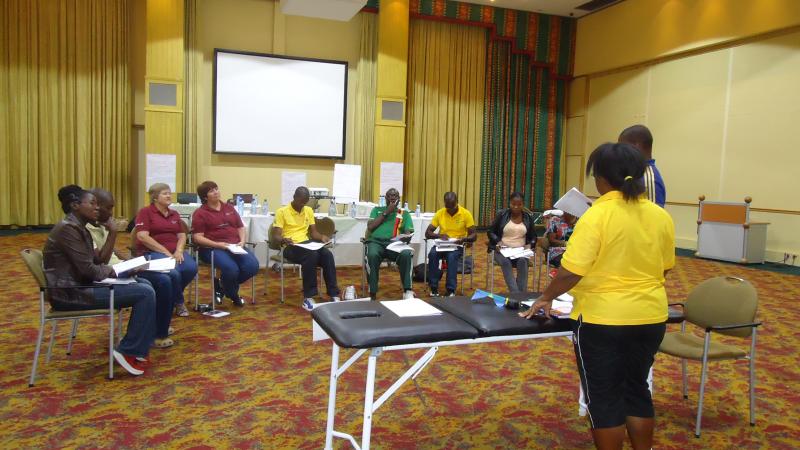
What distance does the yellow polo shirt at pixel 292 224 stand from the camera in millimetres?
5473

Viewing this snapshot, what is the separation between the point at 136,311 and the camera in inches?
131

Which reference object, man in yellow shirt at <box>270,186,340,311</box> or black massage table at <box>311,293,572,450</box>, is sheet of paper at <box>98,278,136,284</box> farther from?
man in yellow shirt at <box>270,186,340,311</box>

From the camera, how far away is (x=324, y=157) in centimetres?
1029

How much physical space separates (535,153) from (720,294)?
32.4ft

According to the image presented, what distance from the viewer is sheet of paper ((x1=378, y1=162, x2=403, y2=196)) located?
10.4 m

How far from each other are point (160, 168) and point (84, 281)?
657 cm

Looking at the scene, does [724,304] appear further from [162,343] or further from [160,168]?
[160,168]

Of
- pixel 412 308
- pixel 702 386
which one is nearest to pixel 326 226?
pixel 412 308

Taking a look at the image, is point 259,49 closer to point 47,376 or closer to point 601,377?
point 47,376

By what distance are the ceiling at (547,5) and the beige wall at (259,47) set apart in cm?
291

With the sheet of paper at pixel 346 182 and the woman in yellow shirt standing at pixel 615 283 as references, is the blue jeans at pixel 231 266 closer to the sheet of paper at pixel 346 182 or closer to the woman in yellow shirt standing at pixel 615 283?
the sheet of paper at pixel 346 182

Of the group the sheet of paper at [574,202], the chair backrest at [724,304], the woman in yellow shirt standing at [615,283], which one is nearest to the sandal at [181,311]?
the sheet of paper at [574,202]

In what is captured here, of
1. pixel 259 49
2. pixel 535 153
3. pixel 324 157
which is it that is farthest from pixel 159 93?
pixel 535 153

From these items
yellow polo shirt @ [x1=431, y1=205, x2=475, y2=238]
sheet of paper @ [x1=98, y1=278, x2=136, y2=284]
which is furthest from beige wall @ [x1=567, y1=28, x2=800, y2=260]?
sheet of paper @ [x1=98, y1=278, x2=136, y2=284]
